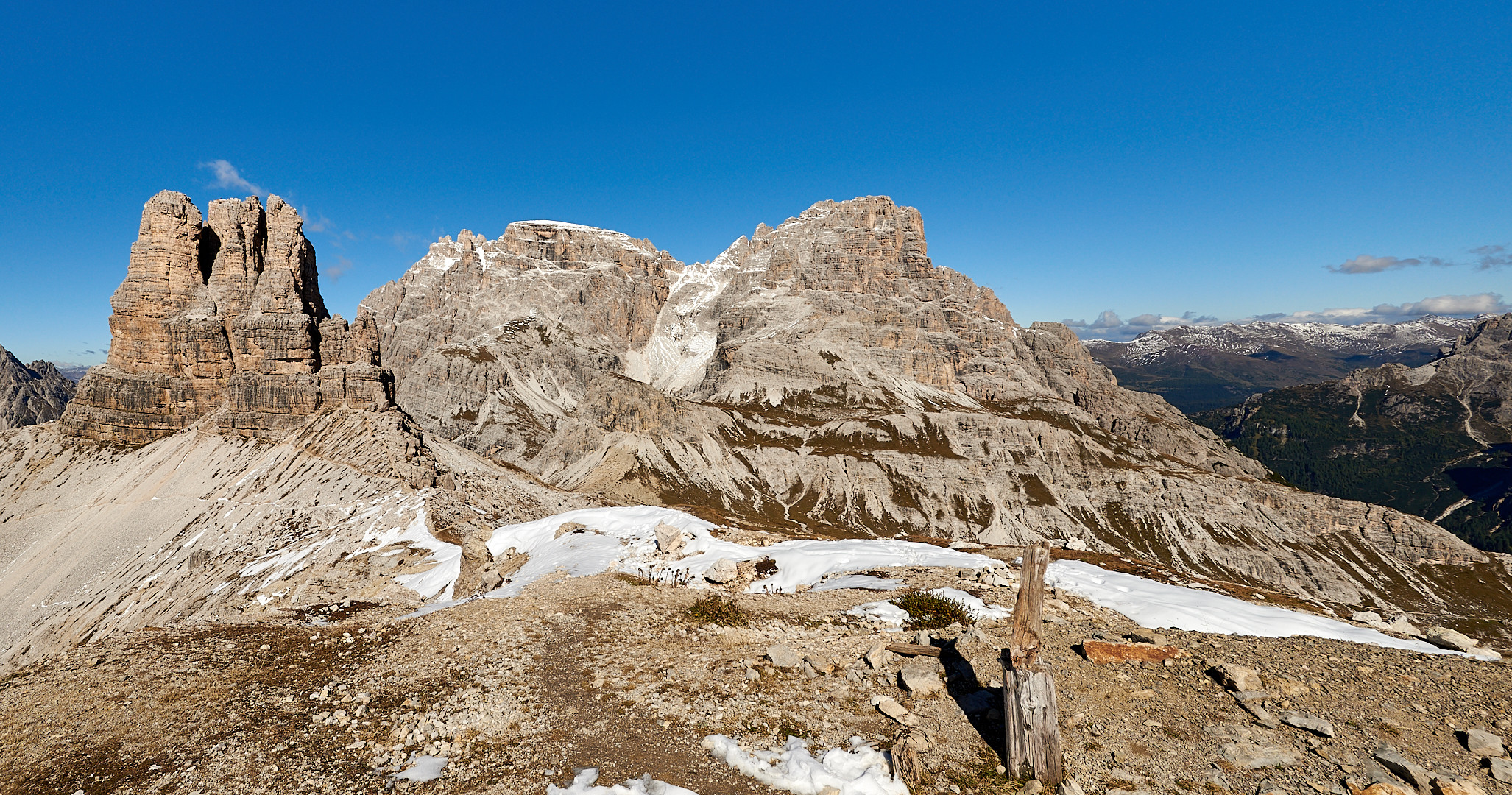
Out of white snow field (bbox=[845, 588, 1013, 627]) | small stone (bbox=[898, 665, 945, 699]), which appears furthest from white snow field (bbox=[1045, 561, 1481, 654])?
small stone (bbox=[898, 665, 945, 699])

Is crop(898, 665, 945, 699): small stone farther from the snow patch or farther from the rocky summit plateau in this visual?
the snow patch

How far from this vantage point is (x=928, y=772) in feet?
34.8

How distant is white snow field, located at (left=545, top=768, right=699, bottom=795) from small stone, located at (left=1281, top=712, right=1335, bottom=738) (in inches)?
457

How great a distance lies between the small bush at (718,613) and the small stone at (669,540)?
297 inches

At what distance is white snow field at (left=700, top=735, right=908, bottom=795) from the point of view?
404 inches

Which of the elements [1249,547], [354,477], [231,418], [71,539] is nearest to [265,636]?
[354,477]

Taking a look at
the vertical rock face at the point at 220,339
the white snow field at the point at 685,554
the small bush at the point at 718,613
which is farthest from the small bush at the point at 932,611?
the vertical rock face at the point at 220,339

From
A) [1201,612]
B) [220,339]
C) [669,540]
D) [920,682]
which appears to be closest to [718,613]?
[920,682]

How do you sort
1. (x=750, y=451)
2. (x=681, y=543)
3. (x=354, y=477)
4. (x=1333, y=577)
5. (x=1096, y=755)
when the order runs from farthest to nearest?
1. (x=750, y=451)
2. (x=1333, y=577)
3. (x=354, y=477)
4. (x=681, y=543)
5. (x=1096, y=755)

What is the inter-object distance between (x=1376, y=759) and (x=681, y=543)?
77.6 ft

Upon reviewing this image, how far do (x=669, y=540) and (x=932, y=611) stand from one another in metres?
14.0

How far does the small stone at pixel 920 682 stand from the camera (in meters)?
13.4

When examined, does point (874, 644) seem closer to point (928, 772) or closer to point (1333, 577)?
point (928, 772)

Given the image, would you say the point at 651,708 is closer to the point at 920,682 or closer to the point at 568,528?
the point at 920,682
